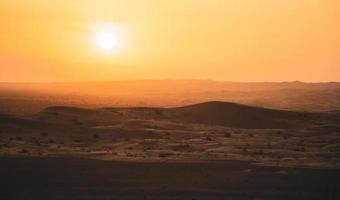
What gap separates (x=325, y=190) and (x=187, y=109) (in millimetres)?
36209

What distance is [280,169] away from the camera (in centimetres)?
2291

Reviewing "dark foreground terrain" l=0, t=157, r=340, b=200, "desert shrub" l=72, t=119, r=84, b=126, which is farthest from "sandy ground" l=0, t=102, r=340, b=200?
"desert shrub" l=72, t=119, r=84, b=126

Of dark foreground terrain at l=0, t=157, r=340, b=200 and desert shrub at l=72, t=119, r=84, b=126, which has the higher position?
desert shrub at l=72, t=119, r=84, b=126

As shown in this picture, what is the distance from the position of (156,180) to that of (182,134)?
1920 centimetres

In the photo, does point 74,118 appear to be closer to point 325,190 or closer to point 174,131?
point 174,131

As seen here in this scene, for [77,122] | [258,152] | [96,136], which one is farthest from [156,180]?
[77,122]

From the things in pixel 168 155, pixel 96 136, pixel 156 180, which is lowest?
pixel 156 180

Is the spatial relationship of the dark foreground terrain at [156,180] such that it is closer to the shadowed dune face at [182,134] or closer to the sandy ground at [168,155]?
the sandy ground at [168,155]

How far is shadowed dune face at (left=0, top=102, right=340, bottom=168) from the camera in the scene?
28.1m

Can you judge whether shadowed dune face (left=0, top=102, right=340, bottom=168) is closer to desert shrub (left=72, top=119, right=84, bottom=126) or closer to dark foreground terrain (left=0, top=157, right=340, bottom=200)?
desert shrub (left=72, top=119, right=84, bottom=126)

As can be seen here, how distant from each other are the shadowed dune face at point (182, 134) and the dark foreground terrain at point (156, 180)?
7.89 ft

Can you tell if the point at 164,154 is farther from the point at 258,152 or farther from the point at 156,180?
the point at 156,180

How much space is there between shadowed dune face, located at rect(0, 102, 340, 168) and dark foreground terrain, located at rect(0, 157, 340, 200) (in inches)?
94.6

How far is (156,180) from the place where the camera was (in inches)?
802
